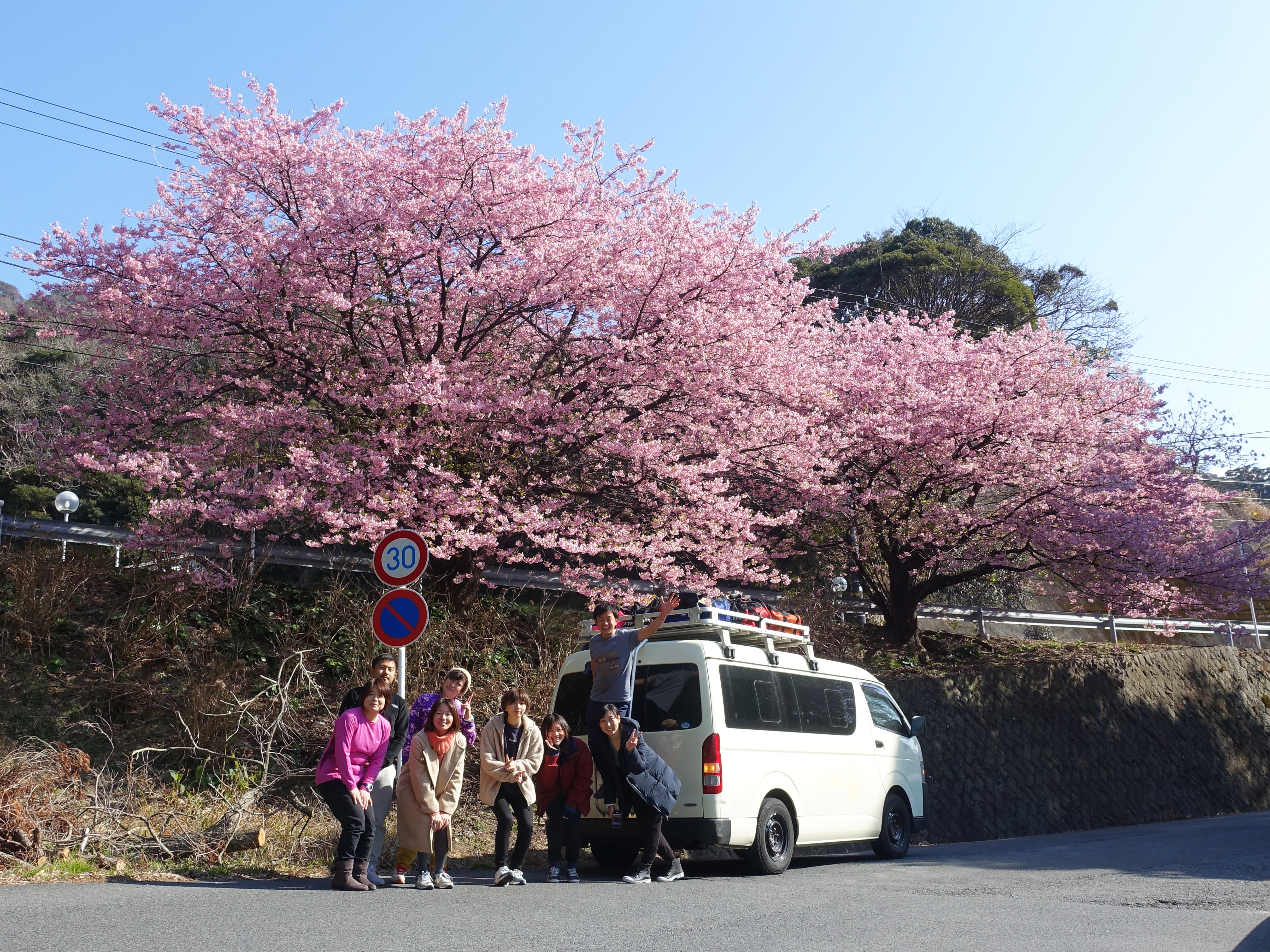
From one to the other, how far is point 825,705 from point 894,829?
200cm

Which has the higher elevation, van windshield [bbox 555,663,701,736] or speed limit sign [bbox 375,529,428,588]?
speed limit sign [bbox 375,529,428,588]

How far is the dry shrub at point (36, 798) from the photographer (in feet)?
24.6

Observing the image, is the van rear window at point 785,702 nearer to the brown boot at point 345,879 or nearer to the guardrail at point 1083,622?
the brown boot at point 345,879

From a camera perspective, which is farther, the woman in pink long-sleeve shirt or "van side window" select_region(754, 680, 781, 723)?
"van side window" select_region(754, 680, 781, 723)

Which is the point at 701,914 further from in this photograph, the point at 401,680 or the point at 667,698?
the point at 401,680

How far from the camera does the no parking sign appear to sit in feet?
27.6

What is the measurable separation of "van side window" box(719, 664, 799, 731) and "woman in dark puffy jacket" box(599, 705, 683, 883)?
78 cm

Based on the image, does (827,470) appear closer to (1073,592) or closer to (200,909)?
(1073,592)

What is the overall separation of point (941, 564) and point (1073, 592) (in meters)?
2.78

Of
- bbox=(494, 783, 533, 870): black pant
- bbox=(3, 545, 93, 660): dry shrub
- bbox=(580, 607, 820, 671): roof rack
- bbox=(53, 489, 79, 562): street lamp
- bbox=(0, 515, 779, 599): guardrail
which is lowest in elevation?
bbox=(494, 783, 533, 870): black pant

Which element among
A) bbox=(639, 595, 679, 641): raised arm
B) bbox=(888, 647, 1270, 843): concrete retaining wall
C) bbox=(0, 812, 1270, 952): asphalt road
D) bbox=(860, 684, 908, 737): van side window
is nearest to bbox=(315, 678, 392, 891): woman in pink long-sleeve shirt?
bbox=(0, 812, 1270, 952): asphalt road

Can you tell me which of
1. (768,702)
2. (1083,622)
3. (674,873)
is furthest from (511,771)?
(1083,622)

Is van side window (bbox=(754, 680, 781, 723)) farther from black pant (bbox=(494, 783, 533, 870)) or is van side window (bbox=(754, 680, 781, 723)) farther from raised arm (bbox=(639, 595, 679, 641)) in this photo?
black pant (bbox=(494, 783, 533, 870))

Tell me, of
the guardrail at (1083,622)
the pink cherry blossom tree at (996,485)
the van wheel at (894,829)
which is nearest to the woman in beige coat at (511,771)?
the van wheel at (894,829)
